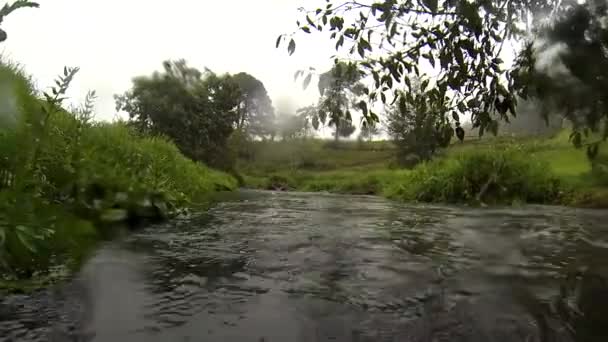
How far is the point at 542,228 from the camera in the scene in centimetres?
629

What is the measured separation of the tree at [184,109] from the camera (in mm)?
31625

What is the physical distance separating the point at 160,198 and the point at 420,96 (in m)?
4.63

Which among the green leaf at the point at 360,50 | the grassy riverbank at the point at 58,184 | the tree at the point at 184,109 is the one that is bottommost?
the grassy riverbank at the point at 58,184

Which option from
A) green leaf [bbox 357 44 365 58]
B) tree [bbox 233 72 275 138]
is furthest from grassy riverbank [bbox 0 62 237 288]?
tree [bbox 233 72 275 138]

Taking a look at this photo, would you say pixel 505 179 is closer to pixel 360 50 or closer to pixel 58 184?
pixel 360 50

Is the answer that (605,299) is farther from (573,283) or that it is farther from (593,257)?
(593,257)

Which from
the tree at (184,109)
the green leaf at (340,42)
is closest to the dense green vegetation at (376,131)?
the green leaf at (340,42)

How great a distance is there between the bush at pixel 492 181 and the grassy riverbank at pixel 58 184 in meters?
7.85

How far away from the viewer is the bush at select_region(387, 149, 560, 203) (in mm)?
12477

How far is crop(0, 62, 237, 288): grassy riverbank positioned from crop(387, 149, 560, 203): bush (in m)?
7.85

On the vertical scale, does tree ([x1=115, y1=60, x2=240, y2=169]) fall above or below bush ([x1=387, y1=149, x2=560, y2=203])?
above

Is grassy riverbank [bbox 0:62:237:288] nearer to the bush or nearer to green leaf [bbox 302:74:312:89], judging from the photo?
green leaf [bbox 302:74:312:89]

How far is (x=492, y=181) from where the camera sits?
41.7 ft

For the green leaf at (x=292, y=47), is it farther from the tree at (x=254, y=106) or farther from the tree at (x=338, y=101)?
the tree at (x=254, y=106)
